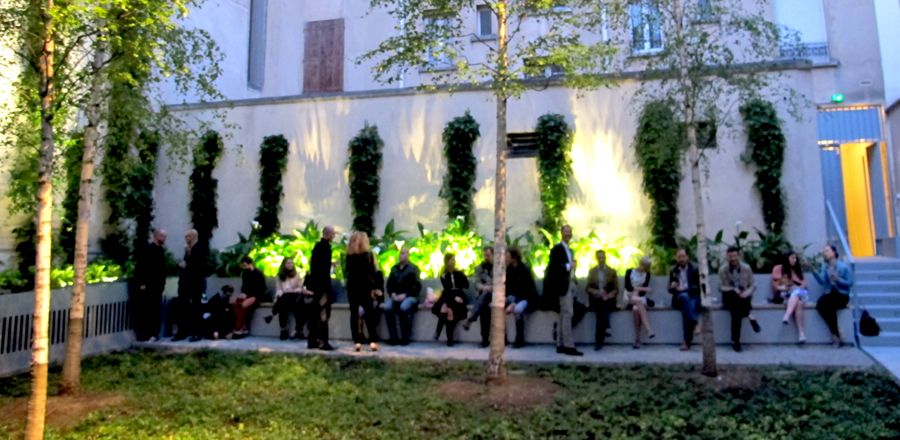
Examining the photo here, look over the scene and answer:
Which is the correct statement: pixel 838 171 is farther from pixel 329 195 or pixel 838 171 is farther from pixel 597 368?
pixel 329 195

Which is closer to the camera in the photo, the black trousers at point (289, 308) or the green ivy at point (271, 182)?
the black trousers at point (289, 308)

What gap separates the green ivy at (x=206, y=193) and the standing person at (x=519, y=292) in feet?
23.1

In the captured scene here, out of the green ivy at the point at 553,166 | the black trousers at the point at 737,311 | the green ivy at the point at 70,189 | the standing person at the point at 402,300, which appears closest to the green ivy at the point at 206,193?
the green ivy at the point at 70,189

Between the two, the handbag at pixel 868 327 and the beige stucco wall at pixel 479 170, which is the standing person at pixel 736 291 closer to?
the handbag at pixel 868 327

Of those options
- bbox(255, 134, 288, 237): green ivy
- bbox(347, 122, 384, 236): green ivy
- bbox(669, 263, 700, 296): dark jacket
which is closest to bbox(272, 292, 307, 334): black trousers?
bbox(347, 122, 384, 236): green ivy

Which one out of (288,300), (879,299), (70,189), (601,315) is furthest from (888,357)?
(70,189)

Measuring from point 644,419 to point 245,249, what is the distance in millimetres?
8571

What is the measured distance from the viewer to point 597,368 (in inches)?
285

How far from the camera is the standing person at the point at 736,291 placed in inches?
324

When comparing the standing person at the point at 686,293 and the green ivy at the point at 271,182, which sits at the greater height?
the green ivy at the point at 271,182

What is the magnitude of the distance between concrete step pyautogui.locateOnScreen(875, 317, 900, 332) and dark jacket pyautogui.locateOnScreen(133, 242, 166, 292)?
34.1 feet

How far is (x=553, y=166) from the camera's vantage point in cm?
1147

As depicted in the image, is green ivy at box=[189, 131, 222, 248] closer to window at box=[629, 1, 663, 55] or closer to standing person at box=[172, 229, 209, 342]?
standing person at box=[172, 229, 209, 342]

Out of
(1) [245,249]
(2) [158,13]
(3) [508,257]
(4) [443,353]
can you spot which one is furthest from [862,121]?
(2) [158,13]
